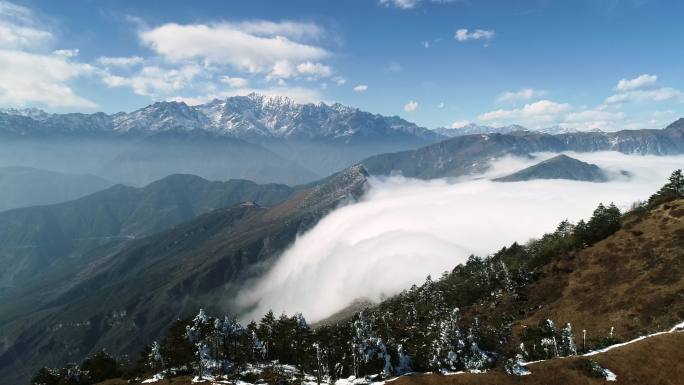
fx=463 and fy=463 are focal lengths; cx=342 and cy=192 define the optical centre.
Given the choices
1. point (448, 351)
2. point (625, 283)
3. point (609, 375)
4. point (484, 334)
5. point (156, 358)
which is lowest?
point (484, 334)

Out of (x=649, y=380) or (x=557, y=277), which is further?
(x=557, y=277)

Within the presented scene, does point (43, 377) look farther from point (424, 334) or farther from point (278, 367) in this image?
point (424, 334)

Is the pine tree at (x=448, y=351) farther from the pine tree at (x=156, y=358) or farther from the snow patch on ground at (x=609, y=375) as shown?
the pine tree at (x=156, y=358)

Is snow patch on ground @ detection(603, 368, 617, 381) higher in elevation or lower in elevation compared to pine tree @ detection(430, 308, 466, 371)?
higher

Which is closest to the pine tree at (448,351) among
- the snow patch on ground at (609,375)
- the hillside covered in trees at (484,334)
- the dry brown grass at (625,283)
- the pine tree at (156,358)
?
the hillside covered in trees at (484,334)

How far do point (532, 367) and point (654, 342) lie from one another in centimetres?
2091

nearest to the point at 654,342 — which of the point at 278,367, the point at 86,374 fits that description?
the point at 278,367

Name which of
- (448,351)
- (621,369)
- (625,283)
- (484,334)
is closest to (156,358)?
(448,351)

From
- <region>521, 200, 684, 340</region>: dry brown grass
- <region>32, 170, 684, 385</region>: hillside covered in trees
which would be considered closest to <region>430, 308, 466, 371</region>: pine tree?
<region>32, 170, 684, 385</region>: hillside covered in trees

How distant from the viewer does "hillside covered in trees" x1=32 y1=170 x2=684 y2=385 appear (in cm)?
10281

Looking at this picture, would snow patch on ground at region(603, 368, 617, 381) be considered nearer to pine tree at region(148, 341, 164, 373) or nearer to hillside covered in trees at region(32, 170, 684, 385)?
hillside covered in trees at region(32, 170, 684, 385)

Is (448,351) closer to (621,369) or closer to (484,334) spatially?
(484,334)

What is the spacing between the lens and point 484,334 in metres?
132

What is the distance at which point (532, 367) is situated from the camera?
80.3 metres
